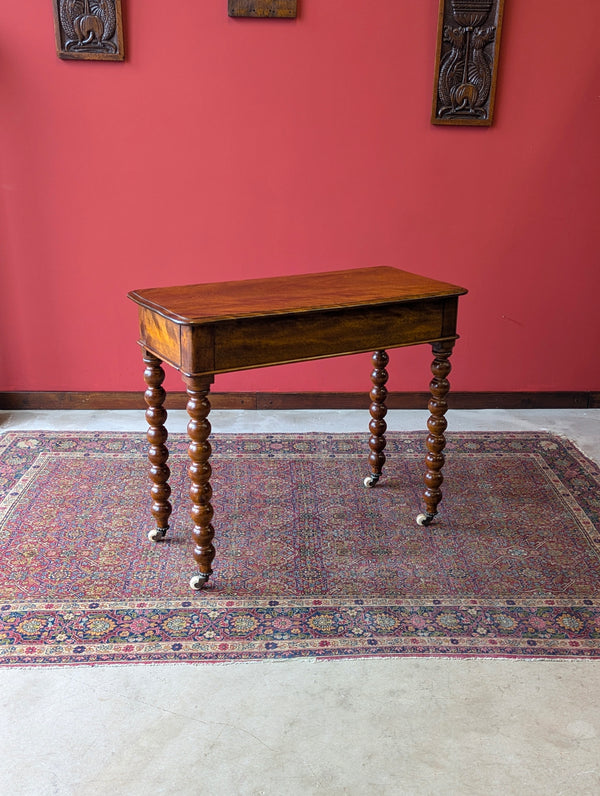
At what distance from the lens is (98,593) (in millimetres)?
2514

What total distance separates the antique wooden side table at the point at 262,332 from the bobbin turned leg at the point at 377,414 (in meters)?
0.37

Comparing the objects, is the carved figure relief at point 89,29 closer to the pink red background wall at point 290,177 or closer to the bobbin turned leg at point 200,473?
the pink red background wall at point 290,177

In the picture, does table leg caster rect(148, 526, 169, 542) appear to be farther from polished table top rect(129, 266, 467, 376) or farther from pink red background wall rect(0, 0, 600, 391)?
pink red background wall rect(0, 0, 600, 391)

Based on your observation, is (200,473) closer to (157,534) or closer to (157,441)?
(157,441)

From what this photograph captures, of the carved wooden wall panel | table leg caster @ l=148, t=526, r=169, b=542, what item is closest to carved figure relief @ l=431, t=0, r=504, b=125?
the carved wooden wall panel

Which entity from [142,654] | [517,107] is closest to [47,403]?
[142,654]

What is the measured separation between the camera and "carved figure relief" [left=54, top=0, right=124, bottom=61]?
141 inches

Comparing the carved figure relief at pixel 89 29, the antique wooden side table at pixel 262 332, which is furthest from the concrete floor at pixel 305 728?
the carved figure relief at pixel 89 29

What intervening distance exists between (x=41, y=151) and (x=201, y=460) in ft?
7.34

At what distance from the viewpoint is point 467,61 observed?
3.75m

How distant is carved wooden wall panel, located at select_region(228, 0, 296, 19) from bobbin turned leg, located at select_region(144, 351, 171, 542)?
6.63 feet

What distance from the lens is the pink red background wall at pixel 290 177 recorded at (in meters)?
3.71

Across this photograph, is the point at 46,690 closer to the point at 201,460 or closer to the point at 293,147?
the point at 201,460

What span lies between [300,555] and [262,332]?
2.98ft
